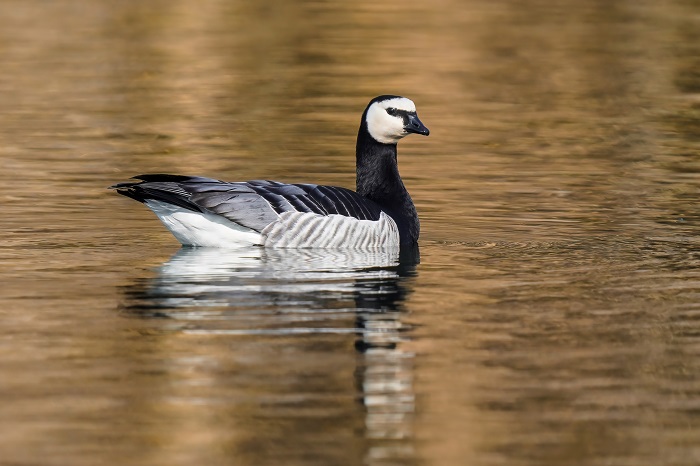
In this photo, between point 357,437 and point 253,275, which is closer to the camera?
point 357,437

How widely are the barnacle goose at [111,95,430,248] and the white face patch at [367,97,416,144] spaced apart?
916 mm

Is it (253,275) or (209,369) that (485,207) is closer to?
(253,275)

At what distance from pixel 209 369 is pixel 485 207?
25.2 ft

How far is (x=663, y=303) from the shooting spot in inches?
461

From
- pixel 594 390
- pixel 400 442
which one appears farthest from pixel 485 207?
pixel 400 442

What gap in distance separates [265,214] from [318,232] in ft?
1.74

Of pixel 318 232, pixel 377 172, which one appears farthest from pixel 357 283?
pixel 377 172

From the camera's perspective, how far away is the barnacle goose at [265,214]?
1365cm

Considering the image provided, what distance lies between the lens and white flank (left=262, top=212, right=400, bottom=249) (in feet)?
45.9

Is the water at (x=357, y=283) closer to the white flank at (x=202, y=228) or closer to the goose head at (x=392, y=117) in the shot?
the white flank at (x=202, y=228)

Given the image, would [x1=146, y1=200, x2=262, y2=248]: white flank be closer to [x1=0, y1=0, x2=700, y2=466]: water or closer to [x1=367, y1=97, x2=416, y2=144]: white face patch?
[x1=0, y1=0, x2=700, y2=466]: water

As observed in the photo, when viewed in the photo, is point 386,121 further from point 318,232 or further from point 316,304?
point 316,304

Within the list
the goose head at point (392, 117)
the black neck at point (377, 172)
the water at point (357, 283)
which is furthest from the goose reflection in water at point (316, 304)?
the goose head at point (392, 117)

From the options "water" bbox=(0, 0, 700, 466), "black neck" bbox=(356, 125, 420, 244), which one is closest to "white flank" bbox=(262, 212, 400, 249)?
"water" bbox=(0, 0, 700, 466)
